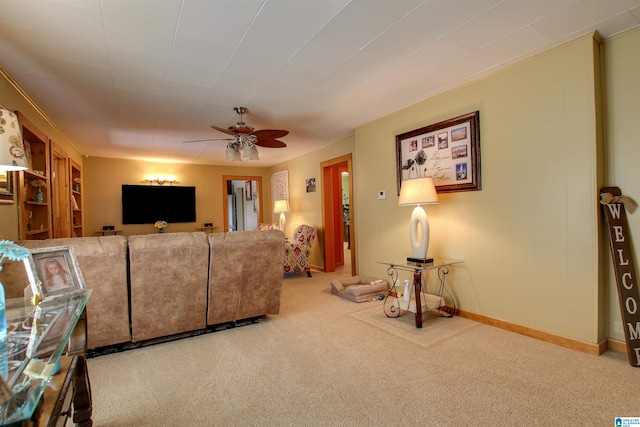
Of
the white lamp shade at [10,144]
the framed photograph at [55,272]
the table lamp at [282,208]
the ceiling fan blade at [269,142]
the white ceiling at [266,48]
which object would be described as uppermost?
the white ceiling at [266,48]

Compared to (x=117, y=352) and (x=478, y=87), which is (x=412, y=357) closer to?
(x=117, y=352)

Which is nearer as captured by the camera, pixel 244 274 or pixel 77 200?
pixel 244 274

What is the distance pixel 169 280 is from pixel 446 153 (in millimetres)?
2915

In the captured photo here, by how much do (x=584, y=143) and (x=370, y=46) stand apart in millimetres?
1756

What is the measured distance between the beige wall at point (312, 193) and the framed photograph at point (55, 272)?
13.4ft

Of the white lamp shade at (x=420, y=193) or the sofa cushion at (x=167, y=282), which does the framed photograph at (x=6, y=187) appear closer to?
the sofa cushion at (x=167, y=282)

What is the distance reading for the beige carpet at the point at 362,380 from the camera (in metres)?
1.60

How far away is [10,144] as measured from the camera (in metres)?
1.45

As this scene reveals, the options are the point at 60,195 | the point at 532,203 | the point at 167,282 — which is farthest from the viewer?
the point at 60,195

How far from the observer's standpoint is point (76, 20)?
73.6 inches

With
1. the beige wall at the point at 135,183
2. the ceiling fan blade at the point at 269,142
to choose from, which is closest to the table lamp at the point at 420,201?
the ceiling fan blade at the point at 269,142

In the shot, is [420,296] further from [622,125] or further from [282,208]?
[282,208]

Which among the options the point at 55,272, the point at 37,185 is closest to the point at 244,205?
the point at 37,185

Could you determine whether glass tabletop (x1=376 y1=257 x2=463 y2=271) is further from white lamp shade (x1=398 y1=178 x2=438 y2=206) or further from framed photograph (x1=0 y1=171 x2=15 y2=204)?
framed photograph (x1=0 y1=171 x2=15 y2=204)
